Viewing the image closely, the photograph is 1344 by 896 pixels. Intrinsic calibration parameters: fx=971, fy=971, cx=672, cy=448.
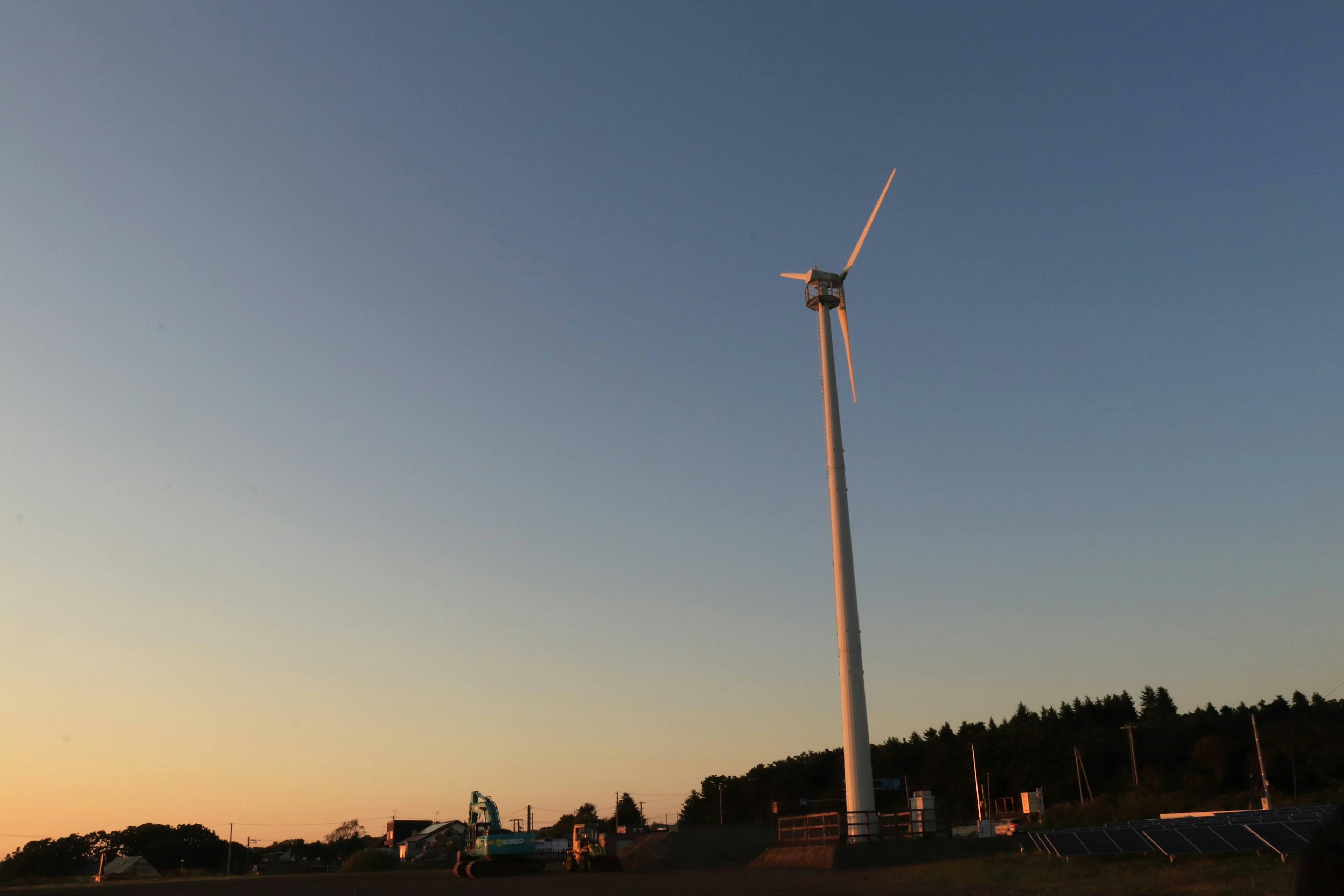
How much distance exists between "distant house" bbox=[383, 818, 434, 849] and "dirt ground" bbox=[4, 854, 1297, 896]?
109 metres

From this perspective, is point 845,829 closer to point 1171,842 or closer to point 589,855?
point 589,855

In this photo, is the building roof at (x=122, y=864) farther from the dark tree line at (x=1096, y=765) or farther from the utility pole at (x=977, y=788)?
the utility pole at (x=977, y=788)

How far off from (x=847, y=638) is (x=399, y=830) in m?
134

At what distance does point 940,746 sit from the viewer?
14238 cm

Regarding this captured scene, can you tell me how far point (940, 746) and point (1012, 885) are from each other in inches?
4645

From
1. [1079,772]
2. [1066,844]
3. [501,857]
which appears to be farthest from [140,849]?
[1066,844]

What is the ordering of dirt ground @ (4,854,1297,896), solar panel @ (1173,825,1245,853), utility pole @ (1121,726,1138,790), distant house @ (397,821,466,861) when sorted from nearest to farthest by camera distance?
dirt ground @ (4,854,1297,896), solar panel @ (1173,825,1245,853), distant house @ (397,821,466,861), utility pole @ (1121,726,1138,790)

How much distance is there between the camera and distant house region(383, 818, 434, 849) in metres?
159

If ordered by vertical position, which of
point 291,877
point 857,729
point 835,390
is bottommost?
point 291,877

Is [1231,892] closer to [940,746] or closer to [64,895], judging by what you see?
[64,895]

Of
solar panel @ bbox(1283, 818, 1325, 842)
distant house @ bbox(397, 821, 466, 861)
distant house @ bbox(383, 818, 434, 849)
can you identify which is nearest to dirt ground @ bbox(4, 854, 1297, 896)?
solar panel @ bbox(1283, 818, 1325, 842)

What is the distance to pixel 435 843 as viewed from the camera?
108812 mm

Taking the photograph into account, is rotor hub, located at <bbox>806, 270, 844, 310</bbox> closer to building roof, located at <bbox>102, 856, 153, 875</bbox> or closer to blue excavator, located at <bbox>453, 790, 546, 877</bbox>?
blue excavator, located at <bbox>453, 790, 546, 877</bbox>

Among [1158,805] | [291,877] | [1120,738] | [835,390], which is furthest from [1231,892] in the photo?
[1120,738]
